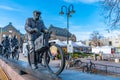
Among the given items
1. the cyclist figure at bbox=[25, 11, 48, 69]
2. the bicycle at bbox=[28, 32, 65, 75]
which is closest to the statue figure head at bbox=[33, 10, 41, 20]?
the cyclist figure at bbox=[25, 11, 48, 69]

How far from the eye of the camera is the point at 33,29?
16.1ft

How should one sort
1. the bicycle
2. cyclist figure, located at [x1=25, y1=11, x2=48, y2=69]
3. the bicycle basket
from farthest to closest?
cyclist figure, located at [x1=25, y1=11, x2=48, y2=69]
the bicycle basket
the bicycle

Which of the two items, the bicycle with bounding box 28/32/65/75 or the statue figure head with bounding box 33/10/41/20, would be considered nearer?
the bicycle with bounding box 28/32/65/75

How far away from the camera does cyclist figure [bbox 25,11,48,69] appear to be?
491 centimetres

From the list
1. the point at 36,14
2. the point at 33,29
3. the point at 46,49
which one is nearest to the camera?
the point at 46,49

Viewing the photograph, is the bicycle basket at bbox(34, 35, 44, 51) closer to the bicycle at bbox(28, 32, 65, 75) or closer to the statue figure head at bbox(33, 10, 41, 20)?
the bicycle at bbox(28, 32, 65, 75)

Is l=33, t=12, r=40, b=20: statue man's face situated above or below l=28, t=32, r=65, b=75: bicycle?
above

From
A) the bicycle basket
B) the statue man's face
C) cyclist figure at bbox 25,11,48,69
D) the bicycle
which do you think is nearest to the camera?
the bicycle

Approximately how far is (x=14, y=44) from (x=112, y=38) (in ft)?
260

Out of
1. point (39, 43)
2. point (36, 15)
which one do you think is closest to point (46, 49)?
point (39, 43)

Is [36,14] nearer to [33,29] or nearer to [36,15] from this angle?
[36,15]

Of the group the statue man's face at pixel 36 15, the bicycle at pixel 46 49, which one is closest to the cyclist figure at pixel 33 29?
the statue man's face at pixel 36 15

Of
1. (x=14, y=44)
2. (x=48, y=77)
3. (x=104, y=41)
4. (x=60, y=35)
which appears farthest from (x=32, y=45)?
(x=60, y=35)

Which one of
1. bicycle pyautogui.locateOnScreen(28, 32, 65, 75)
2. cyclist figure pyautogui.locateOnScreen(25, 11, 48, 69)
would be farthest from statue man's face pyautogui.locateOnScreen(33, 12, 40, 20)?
bicycle pyautogui.locateOnScreen(28, 32, 65, 75)
